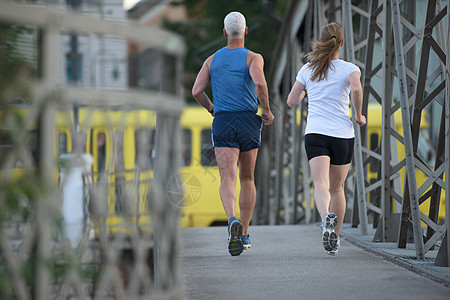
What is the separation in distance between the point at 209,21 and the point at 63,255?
3246cm

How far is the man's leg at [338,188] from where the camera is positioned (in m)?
6.73

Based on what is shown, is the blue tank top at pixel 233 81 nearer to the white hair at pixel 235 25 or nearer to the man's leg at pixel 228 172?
the white hair at pixel 235 25

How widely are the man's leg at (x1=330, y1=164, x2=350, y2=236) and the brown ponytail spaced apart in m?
0.71

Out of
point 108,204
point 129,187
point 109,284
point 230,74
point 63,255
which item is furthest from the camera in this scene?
point 230,74

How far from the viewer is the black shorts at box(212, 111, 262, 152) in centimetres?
673

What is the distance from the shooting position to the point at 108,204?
364 centimetres

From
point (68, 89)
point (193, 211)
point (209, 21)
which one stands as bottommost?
point (193, 211)

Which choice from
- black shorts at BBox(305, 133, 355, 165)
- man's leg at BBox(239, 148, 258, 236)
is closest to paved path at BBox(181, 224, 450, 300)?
man's leg at BBox(239, 148, 258, 236)

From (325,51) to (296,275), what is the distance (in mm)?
2024

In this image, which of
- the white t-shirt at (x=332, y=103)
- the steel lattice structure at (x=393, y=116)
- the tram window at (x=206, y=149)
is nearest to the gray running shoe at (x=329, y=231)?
the steel lattice structure at (x=393, y=116)

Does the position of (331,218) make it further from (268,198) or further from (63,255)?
(268,198)

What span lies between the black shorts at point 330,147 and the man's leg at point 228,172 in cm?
59

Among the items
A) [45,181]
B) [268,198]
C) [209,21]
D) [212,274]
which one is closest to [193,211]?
[268,198]

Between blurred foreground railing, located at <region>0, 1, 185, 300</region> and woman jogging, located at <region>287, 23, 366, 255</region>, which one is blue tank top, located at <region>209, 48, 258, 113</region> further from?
blurred foreground railing, located at <region>0, 1, 185, 300</region>
